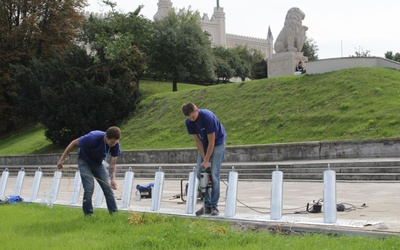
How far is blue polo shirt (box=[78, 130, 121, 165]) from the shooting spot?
8414 millimetres

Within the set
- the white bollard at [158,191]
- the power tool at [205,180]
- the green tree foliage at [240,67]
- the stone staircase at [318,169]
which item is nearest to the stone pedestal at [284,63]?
the stone staircase at [318,169]

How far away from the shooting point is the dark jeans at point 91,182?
28.4 feet

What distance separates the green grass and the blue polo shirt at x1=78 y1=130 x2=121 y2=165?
0.92m

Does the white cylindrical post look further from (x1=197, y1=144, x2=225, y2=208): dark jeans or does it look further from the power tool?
the power tool

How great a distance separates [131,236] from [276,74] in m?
28.9

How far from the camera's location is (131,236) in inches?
263

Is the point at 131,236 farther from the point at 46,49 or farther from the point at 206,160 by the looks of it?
the point at 46,49

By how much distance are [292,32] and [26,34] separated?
21.5 metres

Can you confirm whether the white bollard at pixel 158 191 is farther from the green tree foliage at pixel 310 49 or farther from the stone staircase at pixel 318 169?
the green tree foliage at pixel 310 49

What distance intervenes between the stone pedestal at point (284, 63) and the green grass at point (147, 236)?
26374 millimetres

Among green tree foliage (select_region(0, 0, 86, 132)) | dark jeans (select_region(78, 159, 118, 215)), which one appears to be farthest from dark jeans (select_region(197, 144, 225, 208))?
green tree foliage (select_region(0, 0, 86, 132))

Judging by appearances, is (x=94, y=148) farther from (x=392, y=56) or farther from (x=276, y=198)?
(x=392, y=56)

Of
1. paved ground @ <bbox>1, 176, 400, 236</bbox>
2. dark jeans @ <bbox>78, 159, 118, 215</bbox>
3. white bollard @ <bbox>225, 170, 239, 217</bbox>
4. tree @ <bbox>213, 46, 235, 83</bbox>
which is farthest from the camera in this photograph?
tree @ <bbox>213, 46, 235, 83</bbox>

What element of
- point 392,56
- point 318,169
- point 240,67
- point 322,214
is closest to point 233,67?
point 240,67
